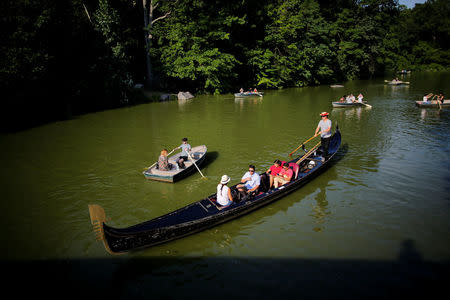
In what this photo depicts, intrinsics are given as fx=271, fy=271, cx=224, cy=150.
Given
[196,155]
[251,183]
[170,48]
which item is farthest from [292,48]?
[251,183]

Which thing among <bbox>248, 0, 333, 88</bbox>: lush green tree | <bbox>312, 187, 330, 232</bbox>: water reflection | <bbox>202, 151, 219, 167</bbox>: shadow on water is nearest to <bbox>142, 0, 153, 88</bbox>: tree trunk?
<bbox>248, 0, 333, 88</bbox>: lush green tree

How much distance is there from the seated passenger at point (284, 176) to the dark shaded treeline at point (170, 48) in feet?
64.4

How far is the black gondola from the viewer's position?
21.6 feet

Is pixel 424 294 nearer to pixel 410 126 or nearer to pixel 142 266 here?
pixel 142 266

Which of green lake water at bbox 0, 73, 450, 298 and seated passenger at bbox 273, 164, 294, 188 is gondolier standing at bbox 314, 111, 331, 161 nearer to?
green lake water at bbox 0, 73, 450, 298

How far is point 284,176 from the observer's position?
10.5 m

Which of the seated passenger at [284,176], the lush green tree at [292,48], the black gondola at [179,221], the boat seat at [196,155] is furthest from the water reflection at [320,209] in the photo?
the lush green tree at [292,48]

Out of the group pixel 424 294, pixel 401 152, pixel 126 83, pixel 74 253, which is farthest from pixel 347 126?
pixel 126 83

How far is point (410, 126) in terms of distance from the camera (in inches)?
778

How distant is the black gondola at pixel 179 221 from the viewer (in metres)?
6.58

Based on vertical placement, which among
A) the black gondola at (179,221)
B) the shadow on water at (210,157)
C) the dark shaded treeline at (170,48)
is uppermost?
the dark shaded treeline at (170,48)

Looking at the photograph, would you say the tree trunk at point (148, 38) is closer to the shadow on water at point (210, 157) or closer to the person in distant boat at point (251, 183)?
the shadow on water at point (210, 157)

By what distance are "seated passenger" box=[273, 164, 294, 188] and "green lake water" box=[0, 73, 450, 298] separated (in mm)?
720

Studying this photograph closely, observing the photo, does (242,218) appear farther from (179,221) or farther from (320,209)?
(320,209)
